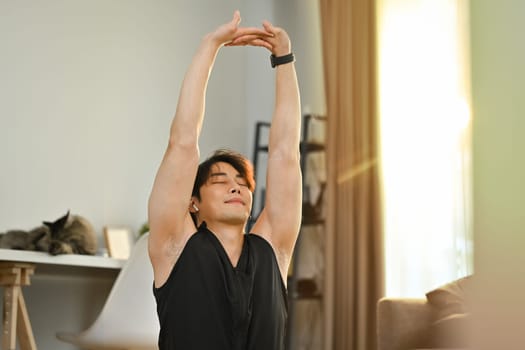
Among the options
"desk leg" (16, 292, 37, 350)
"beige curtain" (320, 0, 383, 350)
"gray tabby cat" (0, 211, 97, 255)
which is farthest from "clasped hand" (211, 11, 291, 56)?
"beige curtain" (320, 0, 383, 350)

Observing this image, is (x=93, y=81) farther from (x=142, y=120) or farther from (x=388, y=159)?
(x=388, y=159)

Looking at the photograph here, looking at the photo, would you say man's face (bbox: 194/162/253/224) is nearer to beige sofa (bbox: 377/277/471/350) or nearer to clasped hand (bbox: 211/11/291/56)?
clasped hand (bbox: 211/11/291/56)

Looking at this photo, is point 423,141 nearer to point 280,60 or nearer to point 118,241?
point 118,241

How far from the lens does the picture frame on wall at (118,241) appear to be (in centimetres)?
420

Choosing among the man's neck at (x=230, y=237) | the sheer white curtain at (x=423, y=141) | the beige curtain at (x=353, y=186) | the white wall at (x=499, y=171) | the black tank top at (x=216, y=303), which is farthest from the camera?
the beige curtain at (x=353, y=186)

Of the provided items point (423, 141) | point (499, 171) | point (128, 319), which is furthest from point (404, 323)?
point (499, 171)

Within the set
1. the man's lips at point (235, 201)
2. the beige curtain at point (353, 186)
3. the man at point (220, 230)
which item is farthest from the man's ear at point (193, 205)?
the beige curtain at point (353, 186)

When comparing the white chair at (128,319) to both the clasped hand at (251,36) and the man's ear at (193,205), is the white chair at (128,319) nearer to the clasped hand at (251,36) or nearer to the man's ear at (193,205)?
the man's ear at (193,205)

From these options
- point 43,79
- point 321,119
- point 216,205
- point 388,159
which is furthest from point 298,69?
point 216,205

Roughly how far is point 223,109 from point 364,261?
5.20 ft

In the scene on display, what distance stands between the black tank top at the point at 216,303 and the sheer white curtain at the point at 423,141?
2504 millimetres

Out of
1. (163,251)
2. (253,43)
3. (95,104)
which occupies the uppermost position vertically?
(95,104)

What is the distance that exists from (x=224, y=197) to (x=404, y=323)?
62.4 inches

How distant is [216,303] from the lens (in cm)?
165
